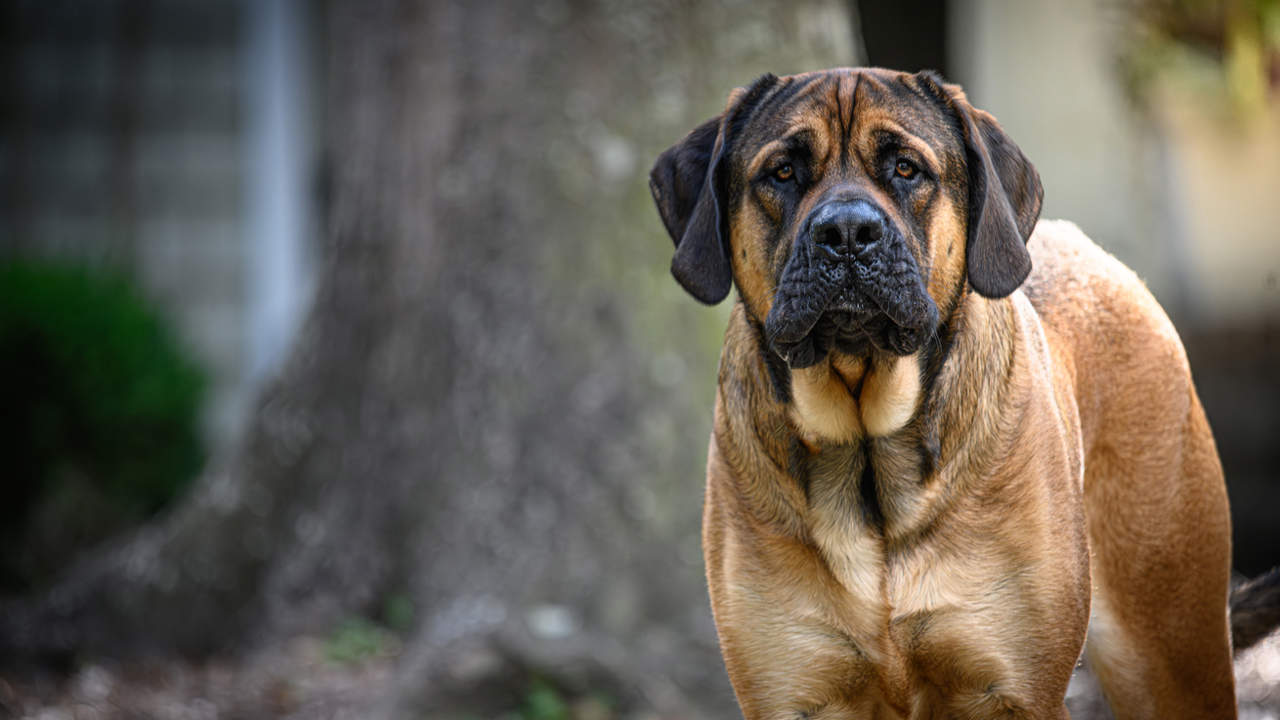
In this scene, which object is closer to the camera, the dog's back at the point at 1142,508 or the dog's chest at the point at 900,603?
the dog's chest at the point at 900,603

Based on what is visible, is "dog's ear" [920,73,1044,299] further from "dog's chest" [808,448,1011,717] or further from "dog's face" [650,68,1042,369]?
"dog's chest" [808,448,1011,717]

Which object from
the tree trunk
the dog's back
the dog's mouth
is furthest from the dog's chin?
the tree trunk

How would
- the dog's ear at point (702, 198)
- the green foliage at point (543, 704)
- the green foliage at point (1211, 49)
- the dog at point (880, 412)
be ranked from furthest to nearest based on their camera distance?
the green foliage at point (1211, 49)
the green foliage at point (543, 704)
the dog's ear at point (702, 198)
the dog at point (880, 412)

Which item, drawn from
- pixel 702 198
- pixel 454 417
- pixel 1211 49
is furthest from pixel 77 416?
pixel 1211 49

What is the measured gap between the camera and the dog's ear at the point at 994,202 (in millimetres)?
3330

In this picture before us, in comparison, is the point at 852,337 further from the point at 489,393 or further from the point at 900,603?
the point at 489,393

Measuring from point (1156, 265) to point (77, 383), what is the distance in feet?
26.2

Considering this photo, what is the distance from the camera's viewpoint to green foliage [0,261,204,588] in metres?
8.34

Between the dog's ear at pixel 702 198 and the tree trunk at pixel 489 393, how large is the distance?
2220 millimetres

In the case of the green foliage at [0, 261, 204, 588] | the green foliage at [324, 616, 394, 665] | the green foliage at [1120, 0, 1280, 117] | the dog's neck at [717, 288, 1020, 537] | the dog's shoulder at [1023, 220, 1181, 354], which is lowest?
the green foliage at [324, 616, 394, 665]

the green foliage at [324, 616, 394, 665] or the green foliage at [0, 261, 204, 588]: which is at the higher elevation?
the green foliage at [0, 261, 204, 588]

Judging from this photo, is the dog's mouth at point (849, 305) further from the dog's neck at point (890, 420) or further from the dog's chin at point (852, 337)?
the dog's neck at point (890, 420)

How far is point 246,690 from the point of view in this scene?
618cm

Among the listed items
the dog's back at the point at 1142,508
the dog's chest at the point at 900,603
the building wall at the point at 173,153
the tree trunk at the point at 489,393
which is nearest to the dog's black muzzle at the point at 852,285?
the dog's chest at the point at 900,603
